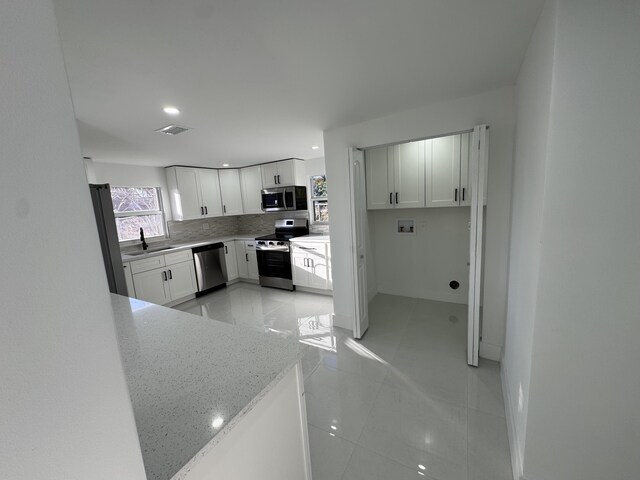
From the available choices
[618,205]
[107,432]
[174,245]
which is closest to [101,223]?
[174,245]

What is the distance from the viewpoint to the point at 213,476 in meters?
0.83

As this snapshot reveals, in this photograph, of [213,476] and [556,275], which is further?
[556,275]

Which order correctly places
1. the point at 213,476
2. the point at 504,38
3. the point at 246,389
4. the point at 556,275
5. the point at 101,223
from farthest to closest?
1. the point at 101,223
2. the point at 504,38
3. the point at 556,275
4. the point at 246,389
5. the point at 213,476

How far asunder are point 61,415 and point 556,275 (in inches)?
62.1

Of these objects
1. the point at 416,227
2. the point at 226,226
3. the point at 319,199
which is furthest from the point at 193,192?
the point at 416,227

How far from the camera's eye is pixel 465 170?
9.96 ft

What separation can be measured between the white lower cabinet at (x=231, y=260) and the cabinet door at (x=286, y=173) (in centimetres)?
155

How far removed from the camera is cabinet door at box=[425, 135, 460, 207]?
121 inches

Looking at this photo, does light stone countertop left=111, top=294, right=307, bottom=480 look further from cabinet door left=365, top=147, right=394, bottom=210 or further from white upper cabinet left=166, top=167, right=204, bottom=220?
white upper cabinet left=166, top=167, right=204, bottom=220

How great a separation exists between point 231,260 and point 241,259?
184mm

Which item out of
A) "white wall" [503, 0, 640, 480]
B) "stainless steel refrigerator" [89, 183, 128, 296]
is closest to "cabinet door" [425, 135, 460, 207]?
"white wall" [503, 0, 640, 480]

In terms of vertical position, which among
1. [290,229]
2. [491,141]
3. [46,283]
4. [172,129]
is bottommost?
[290,229]

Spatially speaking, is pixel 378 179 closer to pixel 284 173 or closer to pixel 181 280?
pixel 284 173

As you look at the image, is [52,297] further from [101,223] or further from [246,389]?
[101,223]
